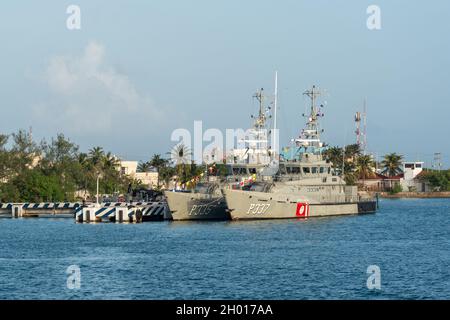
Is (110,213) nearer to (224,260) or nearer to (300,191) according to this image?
(300,191)

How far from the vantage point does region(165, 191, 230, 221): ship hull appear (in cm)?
10394

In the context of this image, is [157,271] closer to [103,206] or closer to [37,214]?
[103,206]

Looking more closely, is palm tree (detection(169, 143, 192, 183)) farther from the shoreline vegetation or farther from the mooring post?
the mooring post

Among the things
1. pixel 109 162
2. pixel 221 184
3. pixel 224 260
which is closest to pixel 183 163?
pixel 109 162

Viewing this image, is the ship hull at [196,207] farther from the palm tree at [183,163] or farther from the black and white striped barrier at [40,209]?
the palm tree at [183,163]

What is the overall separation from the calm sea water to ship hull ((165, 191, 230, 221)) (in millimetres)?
6291

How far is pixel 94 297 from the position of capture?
152 feet

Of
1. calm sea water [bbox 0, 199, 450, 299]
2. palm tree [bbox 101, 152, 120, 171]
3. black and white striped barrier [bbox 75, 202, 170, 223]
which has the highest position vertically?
palm tree [bbox 101, 152, 120, 171]

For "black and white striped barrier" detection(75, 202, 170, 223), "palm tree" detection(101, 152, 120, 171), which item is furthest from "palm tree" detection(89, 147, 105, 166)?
"black and white striped barrier" detection(75, 202, 170, 223)

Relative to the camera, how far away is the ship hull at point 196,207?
341 feet

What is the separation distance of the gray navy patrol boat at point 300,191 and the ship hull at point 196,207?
7.91ft

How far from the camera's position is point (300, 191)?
108 meters

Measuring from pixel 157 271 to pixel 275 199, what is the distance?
155 feet
